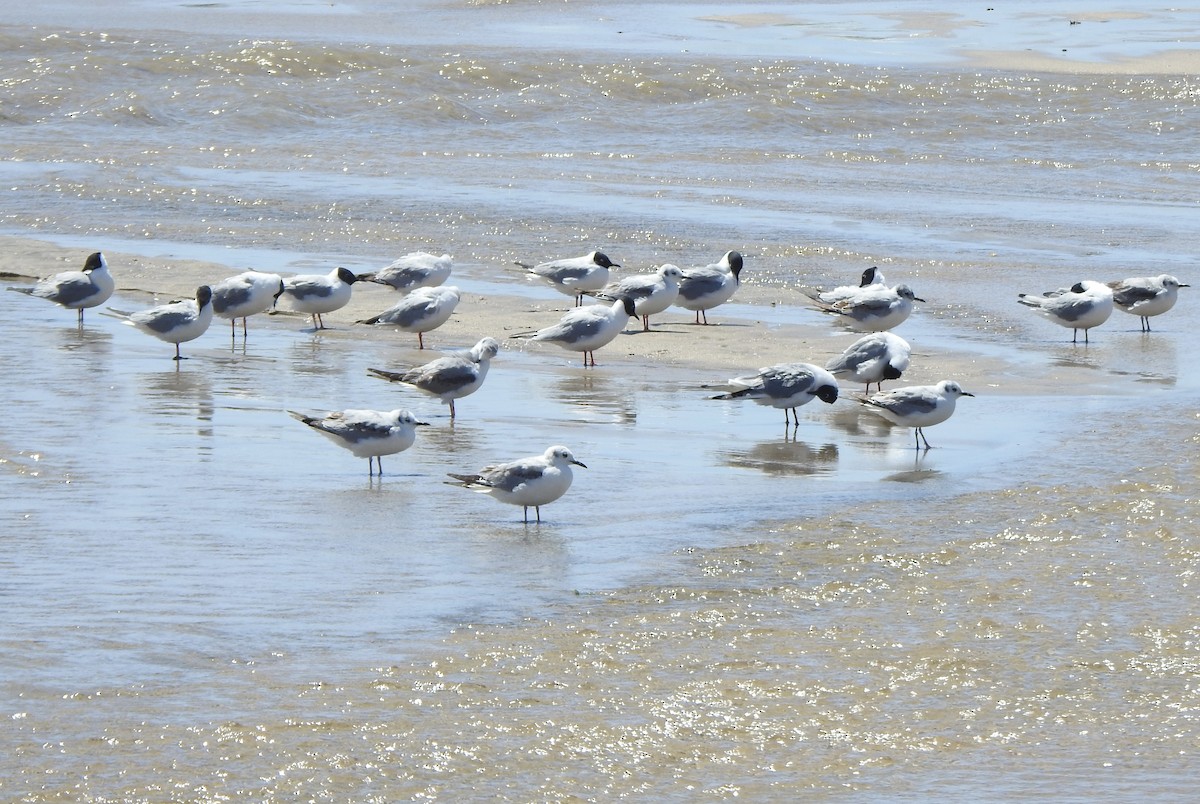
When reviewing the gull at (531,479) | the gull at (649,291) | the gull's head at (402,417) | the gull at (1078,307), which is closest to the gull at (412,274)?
the gull at (649,291)

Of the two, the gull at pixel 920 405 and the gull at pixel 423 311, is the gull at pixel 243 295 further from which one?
the gull at pixel 920 405

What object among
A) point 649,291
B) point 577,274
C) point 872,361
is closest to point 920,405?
point 872,361

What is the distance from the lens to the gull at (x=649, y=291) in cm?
1567

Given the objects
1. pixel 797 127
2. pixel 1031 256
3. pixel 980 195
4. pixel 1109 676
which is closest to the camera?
pixel 1109 676

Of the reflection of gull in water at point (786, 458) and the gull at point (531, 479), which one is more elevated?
the gull at point (531, 479)

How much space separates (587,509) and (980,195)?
14913 millimetres

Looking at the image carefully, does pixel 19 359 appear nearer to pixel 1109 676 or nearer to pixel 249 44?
pixel 1109 676

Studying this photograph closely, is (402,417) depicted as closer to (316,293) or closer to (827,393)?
(827,393)

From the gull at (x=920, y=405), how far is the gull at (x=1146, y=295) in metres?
4.97

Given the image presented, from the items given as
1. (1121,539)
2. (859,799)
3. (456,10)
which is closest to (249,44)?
(456,10)

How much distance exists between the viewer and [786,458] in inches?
434

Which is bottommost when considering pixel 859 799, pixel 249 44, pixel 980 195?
pixel 859 799

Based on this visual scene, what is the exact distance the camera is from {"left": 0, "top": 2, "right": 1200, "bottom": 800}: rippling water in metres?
6.42

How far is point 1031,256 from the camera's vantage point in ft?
62.0
